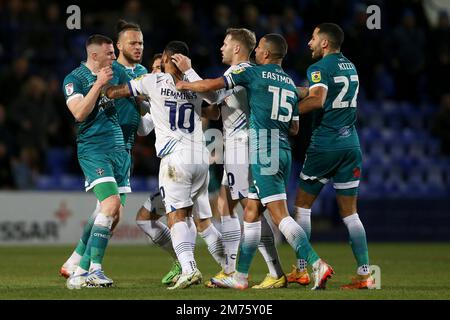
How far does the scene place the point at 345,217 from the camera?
1000 centimetres

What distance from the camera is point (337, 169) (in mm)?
10094

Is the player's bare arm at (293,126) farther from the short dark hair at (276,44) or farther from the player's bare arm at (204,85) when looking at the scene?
the player's bare arm at (204,85)

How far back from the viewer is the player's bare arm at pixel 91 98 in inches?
373

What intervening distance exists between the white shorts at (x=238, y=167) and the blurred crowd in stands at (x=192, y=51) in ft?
27.6

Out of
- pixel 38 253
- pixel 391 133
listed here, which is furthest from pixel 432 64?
pixel 38 253

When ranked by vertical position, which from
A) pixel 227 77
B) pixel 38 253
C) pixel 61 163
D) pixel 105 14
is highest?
pixel 105 14

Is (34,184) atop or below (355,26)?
below

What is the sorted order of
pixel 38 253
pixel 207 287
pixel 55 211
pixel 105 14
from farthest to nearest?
1. pixel 105 14
2. pixel 55 211
3. pixel 38 253
4. pixel 207 287

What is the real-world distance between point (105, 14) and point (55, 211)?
5.11 meters

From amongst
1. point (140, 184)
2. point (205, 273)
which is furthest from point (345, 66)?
point (140, 184)

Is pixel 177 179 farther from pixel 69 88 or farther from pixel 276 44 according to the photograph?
pixel 276 44

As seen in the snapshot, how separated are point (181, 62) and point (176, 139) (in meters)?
0.74

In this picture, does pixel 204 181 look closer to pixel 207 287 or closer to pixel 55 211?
pixel 207 287

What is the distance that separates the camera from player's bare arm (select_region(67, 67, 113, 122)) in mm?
9477
